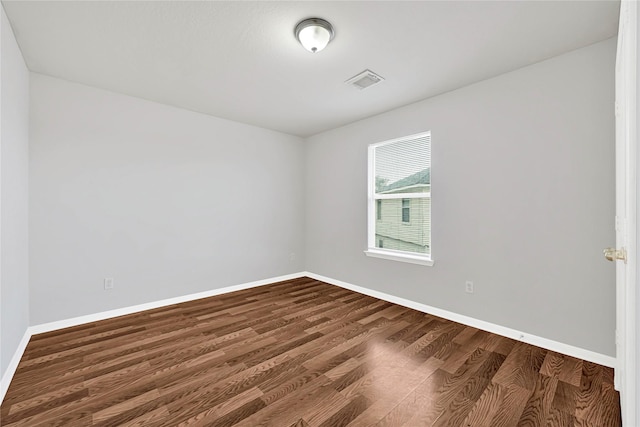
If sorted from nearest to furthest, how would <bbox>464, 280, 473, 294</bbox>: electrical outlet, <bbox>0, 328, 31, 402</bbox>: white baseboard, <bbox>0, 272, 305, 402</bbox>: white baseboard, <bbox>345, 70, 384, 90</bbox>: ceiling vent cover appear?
1. <bbox>0, 328, 31, 402</bbox>: white baseboard
2. <bbox>0, 272, 305, 402</bbox>: white baseboard
3. <bbox>345, 70, 384, 90</bbox>: ceiling vent cover
4. <bbox>464, 280, 473, 294</bbox>: electrical outlet

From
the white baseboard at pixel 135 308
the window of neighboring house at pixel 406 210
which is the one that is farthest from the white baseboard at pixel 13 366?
the window of neighboring house at pixel 406 210

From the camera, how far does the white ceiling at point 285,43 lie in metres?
1.91

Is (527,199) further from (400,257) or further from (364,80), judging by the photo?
(364,80)

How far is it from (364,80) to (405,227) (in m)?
1.89

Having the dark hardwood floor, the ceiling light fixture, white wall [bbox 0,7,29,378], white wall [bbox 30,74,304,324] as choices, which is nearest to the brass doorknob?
the dark hardwood floor

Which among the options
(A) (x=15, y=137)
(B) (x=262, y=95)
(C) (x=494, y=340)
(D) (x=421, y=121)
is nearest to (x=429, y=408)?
(C) (x=494, y=340)

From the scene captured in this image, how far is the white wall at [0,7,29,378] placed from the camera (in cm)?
190

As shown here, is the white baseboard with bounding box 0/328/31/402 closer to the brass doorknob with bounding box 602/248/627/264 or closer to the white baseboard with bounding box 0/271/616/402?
the white baseboard with bounding box 0/271/616/402

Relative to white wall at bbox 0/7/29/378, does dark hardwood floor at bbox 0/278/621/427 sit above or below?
below

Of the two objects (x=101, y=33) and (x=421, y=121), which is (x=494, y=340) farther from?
(x=101, y=33)

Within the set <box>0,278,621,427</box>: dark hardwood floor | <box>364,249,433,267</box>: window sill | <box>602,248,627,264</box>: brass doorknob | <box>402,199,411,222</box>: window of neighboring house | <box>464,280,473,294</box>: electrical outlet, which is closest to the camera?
<box>602,248,627,264</box>: brass doorknob

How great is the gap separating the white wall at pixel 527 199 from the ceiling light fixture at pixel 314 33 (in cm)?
171

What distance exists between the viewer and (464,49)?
2.34m

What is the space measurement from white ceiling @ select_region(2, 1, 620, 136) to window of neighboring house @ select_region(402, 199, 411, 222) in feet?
4.26
